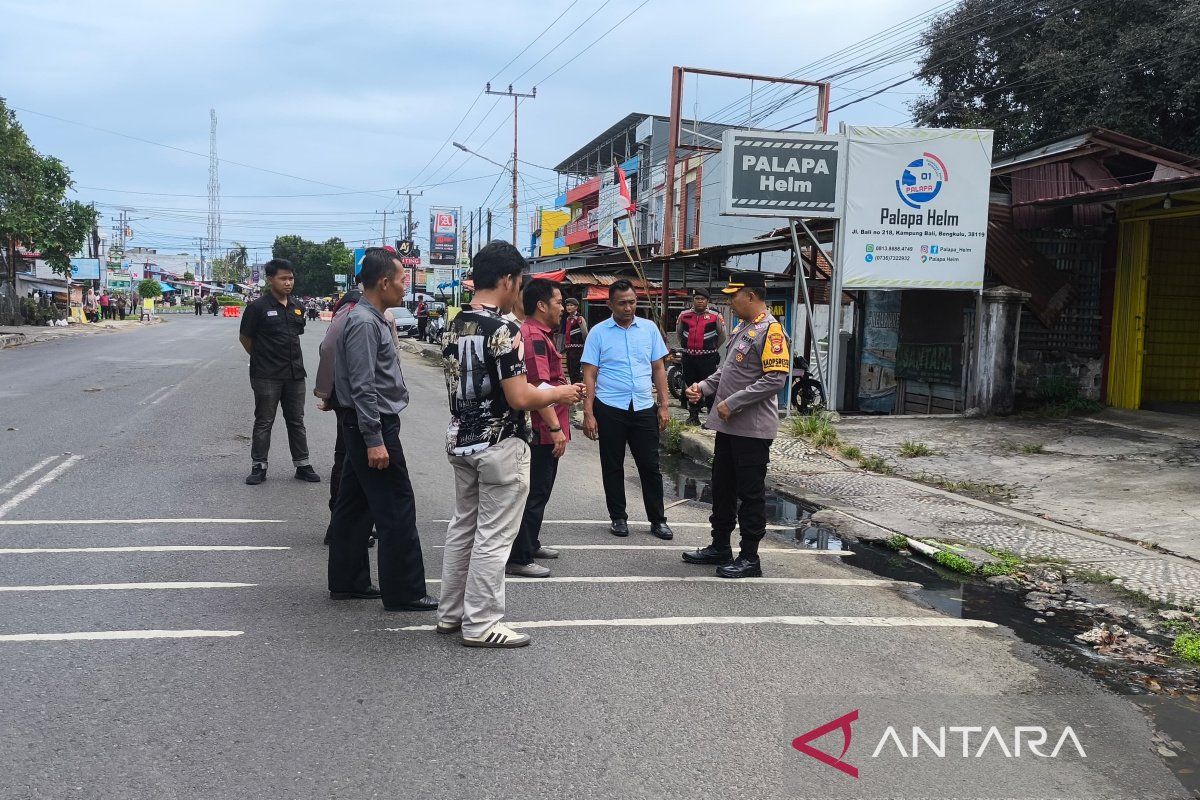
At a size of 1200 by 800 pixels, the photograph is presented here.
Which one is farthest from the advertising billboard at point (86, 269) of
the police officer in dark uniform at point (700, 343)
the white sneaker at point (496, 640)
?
the white sneaker at point (496, 640)

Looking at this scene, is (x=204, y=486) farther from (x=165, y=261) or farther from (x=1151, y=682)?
(x=165, y=261)

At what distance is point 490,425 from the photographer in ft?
14.5

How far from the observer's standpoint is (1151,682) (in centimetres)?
434

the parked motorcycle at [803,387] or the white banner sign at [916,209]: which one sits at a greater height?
the white banner sign at [916,209]

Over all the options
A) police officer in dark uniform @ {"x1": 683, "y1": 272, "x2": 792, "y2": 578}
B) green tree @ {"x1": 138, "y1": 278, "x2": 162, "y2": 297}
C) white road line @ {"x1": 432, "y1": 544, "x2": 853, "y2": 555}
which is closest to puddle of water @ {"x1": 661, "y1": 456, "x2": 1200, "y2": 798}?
white road line @ {"x1": 432, "y1": 544, "x2": 853, "y2": 555}

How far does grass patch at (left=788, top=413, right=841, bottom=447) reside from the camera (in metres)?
11.1

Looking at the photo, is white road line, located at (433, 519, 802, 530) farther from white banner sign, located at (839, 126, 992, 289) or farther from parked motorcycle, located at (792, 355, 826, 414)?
parked motorcycle, located at (792, 355, 826, 414)

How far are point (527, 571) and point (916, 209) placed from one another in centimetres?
935

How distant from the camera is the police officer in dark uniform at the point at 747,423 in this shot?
227 inches

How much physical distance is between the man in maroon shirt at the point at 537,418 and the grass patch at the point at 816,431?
5.63 meters

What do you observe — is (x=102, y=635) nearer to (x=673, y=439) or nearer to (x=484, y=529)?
(x=484, y=529)

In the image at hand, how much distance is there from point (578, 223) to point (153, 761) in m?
50.2

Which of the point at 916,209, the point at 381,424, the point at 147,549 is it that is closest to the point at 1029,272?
the point at 916,209

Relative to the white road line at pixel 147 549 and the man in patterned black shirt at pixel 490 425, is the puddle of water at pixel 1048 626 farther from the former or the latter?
the white road line at pixel 147 549
